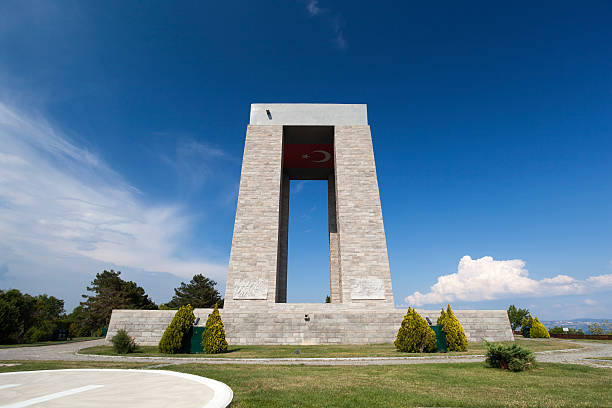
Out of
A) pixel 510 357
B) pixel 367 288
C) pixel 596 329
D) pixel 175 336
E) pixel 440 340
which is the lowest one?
pixel 510 357

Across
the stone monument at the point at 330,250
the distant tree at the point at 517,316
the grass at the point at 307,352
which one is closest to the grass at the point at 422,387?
the grass at the point at 307,352

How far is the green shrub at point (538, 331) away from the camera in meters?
23.5

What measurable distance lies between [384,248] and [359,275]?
9.28ft

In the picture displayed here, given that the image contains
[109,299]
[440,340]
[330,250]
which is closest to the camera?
[440,340]

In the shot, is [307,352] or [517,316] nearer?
[307,352]

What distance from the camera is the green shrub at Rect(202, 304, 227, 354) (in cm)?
1301

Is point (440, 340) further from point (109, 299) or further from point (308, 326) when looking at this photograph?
point (109, 299)

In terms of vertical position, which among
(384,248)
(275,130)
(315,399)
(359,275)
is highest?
(275,130)

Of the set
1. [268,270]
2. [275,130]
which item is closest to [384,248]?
[268,270]

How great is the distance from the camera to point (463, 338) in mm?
12984

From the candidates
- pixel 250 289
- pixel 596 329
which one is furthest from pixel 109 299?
pixel 596 329

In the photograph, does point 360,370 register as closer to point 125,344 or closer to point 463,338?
point 463,338

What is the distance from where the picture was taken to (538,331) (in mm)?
23594

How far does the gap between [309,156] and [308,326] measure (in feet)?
61.8
